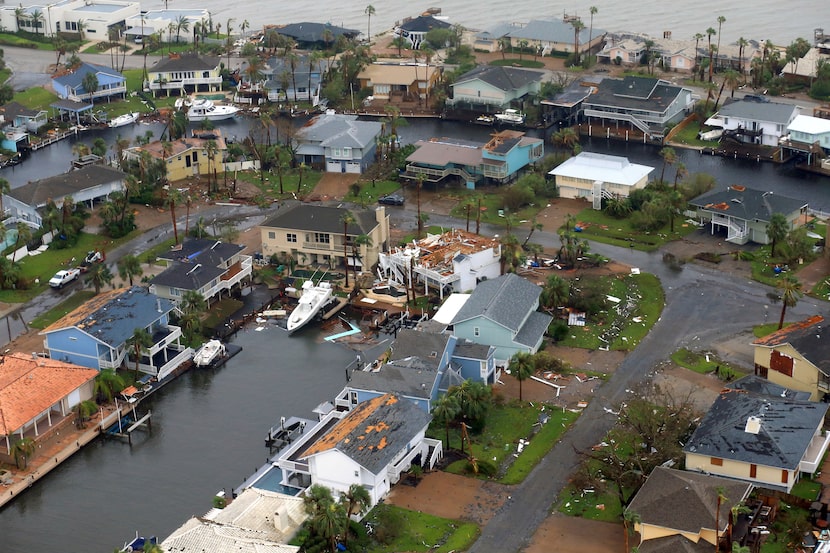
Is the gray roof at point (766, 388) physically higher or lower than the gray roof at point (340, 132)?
lower

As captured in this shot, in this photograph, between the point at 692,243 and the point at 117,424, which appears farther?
Answer: the point at 692,243

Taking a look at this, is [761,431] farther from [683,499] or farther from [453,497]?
[453,497]

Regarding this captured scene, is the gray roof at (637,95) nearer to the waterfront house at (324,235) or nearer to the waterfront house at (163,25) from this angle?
the waterfront house at (324,235)

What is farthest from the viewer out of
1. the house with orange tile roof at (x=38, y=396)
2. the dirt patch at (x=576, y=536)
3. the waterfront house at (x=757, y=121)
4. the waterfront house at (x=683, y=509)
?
the waterfront house at (x=757, y=121)

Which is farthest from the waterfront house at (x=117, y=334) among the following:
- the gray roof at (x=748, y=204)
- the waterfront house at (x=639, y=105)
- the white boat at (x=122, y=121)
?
the waterfront house at (x=639, y=105)

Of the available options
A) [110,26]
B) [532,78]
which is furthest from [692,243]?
[110,26]

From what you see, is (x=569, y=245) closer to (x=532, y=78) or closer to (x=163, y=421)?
(x=163, y=421)

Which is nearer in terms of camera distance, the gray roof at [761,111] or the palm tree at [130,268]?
the palm tree at [130,268]

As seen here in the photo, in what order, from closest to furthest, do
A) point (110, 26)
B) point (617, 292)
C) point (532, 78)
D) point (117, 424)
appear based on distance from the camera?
point (117, 424), point (617, 292), point (532, 78), point (110, 26)
